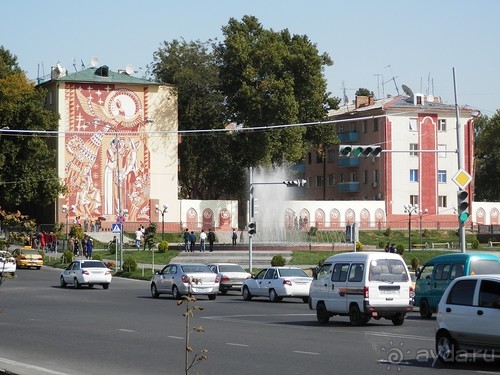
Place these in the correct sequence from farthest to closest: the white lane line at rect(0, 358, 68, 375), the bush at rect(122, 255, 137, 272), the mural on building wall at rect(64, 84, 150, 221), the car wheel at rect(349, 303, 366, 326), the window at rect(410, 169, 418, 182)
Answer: the window at rect(410, 169, 418, 182), the mural on building wall at rect(64, 84, 150, 221), the bush at rect(122, 255, 137, 272), the car wheel at rect(349, 303, 366, 326), the white lane line at rect(0, 358, 68, 375)

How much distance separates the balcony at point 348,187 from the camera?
106 m

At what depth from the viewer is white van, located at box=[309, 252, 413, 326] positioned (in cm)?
2631

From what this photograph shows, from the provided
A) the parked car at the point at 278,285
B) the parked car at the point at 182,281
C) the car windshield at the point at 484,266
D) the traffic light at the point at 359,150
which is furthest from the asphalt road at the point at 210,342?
the traffic light at the point at 359,150

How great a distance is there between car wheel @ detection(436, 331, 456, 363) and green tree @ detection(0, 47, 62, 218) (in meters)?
68.5

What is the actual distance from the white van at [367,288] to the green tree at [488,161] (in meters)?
91.9

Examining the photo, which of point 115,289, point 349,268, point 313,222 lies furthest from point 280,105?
point 349,268

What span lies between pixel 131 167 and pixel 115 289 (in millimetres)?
45790

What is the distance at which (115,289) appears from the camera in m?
48.4

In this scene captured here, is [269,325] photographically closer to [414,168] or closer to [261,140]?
[261,140]

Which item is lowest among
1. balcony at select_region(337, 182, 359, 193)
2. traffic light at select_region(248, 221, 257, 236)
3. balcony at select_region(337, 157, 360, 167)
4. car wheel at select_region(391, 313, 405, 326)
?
car wheel at select_region(391, 313, 405, 326)

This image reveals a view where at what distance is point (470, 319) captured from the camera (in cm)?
1688

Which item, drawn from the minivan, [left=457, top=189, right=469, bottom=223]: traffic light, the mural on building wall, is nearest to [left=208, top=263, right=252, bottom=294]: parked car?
[left=457, top=189, right=469, bottom=223]: traffic light

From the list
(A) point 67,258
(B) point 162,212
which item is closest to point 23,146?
(B) point 162,212

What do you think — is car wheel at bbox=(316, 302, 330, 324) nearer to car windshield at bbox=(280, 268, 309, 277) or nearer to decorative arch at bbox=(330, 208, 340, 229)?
car windshield at bbox=(280, 268, 309, 277)
